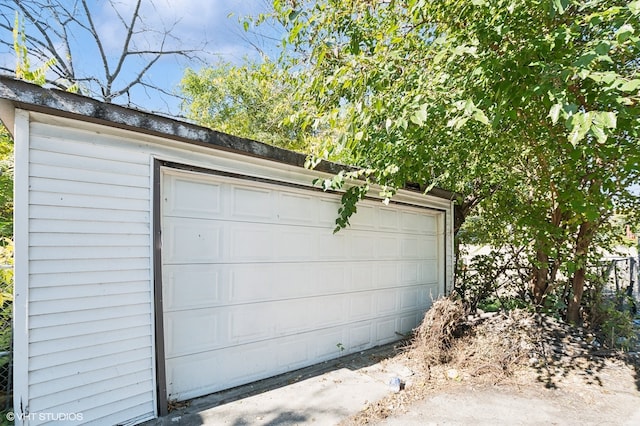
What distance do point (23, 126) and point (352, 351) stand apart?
12.9 ft

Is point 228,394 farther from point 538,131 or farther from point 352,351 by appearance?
point 538,131

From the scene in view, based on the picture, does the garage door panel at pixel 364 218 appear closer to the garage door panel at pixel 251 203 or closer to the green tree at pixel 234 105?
the garage door panel at pixel 251 203

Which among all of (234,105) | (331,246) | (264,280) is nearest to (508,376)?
(331,246)

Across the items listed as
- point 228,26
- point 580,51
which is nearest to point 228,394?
point 580,51

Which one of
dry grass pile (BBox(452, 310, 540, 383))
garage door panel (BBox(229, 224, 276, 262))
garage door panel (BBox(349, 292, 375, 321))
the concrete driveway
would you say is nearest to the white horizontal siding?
the concrete driveway

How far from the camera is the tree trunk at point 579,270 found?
4402 mm

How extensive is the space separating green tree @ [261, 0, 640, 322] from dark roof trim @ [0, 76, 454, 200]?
726 millimetres

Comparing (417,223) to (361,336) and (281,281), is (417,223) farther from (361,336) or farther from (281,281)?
(281,281)

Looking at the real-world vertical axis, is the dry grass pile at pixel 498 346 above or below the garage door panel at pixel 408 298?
below

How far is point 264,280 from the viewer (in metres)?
3.50

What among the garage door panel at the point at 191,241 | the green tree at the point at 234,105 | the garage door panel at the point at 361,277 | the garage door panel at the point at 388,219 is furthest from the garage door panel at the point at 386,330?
the green tree at the point at 234,105

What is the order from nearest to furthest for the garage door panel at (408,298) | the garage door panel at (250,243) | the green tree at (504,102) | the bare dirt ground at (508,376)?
the green tree at (504,102) < the bare dirt ground at (508,376) < the garage door panel at (250,243) < the garage door panel at (408,298)

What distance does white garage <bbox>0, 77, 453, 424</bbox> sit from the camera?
2.21 m

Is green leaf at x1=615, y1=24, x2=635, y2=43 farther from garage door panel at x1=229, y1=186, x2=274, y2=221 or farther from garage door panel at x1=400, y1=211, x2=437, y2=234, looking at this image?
garage door panel at x1=400, y1=211, x2=437, y2=234
